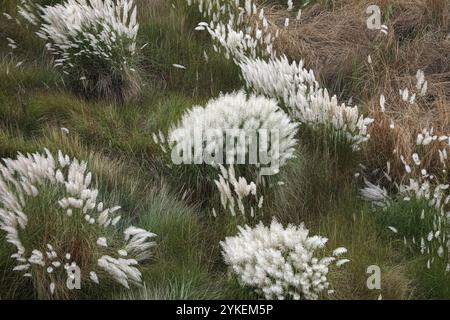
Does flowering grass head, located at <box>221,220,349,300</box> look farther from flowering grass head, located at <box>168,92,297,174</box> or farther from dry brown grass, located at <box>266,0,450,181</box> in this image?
dry brown grass, located at <box>266,0,450,181</box>

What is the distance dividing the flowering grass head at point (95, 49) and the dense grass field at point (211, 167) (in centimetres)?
7

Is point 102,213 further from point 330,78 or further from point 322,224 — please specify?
point 330,78

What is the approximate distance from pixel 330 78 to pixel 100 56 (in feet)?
6.87

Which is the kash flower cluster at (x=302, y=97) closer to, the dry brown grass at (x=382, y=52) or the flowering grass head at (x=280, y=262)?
the dry brown grass at (x=382, y=52)

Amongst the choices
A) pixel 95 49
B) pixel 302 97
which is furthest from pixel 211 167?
pixel 95 49

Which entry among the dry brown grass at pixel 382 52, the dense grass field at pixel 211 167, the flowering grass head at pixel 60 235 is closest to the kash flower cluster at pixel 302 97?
the dense grass field at pixel 211 167

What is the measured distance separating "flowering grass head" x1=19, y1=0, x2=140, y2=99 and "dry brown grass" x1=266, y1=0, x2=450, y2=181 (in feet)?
4.78

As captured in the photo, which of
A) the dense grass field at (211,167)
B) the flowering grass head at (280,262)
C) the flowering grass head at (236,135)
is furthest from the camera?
the flowering grass head at (236,135)

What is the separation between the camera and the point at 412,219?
14.6ft

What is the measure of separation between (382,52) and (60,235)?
12.5 ft

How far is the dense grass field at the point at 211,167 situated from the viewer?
4.02 metres

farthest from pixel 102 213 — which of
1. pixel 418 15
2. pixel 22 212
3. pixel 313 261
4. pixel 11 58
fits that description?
pixel 418 15

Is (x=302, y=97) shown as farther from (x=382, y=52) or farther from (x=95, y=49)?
(x=95, y=49)

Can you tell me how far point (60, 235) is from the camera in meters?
3.92
